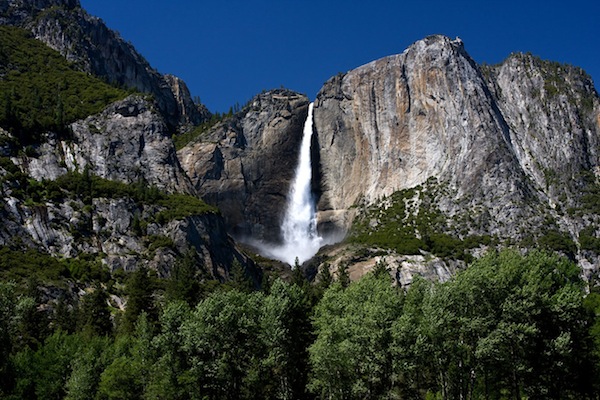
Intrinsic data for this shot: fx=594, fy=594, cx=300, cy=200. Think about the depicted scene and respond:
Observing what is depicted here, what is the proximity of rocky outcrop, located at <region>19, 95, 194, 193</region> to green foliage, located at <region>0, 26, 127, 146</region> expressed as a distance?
12.6 feet

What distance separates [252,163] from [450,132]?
5489cm

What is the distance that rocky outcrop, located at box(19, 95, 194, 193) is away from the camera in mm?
118450

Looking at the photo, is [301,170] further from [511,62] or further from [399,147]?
[511,62]

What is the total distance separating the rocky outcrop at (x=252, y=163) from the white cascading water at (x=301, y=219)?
210cm

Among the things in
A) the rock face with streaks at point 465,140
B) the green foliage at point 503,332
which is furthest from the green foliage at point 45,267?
the rock face with streaks at point 465,140

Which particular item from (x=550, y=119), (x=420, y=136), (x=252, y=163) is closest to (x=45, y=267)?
(x=252, y=163)

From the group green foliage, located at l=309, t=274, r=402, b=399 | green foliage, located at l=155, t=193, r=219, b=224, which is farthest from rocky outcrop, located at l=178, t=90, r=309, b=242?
green foliage, located at l=309, t=274, r=402, b=399

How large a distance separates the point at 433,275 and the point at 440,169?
40.1 metres

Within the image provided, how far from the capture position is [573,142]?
151125mm

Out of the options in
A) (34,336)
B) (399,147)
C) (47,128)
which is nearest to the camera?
(34,336)

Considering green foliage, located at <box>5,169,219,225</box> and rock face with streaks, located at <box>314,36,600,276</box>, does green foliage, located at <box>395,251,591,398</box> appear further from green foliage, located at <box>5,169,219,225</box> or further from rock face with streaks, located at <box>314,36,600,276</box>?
rock face with streaks, located at <box>314,36,600,276</box>

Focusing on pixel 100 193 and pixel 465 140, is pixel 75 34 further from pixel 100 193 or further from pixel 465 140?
pixel 465 140

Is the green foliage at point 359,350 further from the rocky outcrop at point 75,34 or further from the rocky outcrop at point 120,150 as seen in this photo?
the rocky outcrop at point 75,34

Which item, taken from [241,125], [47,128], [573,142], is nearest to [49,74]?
[47,128]
